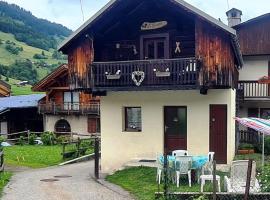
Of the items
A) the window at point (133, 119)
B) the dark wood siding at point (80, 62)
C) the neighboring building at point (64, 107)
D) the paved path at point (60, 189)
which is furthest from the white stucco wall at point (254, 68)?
the neighboring building at point (64, 107)

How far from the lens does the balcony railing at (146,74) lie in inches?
719

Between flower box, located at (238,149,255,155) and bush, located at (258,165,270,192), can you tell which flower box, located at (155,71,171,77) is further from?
flower box, located at (238,149,255,155)

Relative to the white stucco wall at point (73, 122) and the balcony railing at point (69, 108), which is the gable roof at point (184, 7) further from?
the white stucco wall at point (73, 122)

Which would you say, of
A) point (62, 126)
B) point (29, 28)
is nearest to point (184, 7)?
point (62, 126)

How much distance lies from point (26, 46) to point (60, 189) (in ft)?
367

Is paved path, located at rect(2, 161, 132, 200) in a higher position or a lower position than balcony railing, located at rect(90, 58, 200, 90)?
lower

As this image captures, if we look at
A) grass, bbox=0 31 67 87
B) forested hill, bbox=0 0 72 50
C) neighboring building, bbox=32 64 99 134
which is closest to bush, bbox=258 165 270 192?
neighboring building, bbox=32 64 99 134

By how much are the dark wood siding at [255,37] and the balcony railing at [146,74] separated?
11154 mm

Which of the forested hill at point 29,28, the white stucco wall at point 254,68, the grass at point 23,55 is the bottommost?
the white stucco wall at point 254,68

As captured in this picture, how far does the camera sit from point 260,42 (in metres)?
28.4

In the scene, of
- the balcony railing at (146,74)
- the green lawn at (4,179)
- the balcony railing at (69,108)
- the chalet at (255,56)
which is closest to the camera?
the green lawn at (4,179)

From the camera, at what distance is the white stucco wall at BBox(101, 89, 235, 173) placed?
19.4m

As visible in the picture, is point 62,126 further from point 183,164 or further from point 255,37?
point 183,164

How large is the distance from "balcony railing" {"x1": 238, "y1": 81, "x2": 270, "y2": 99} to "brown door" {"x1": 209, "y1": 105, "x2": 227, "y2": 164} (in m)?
7.92
